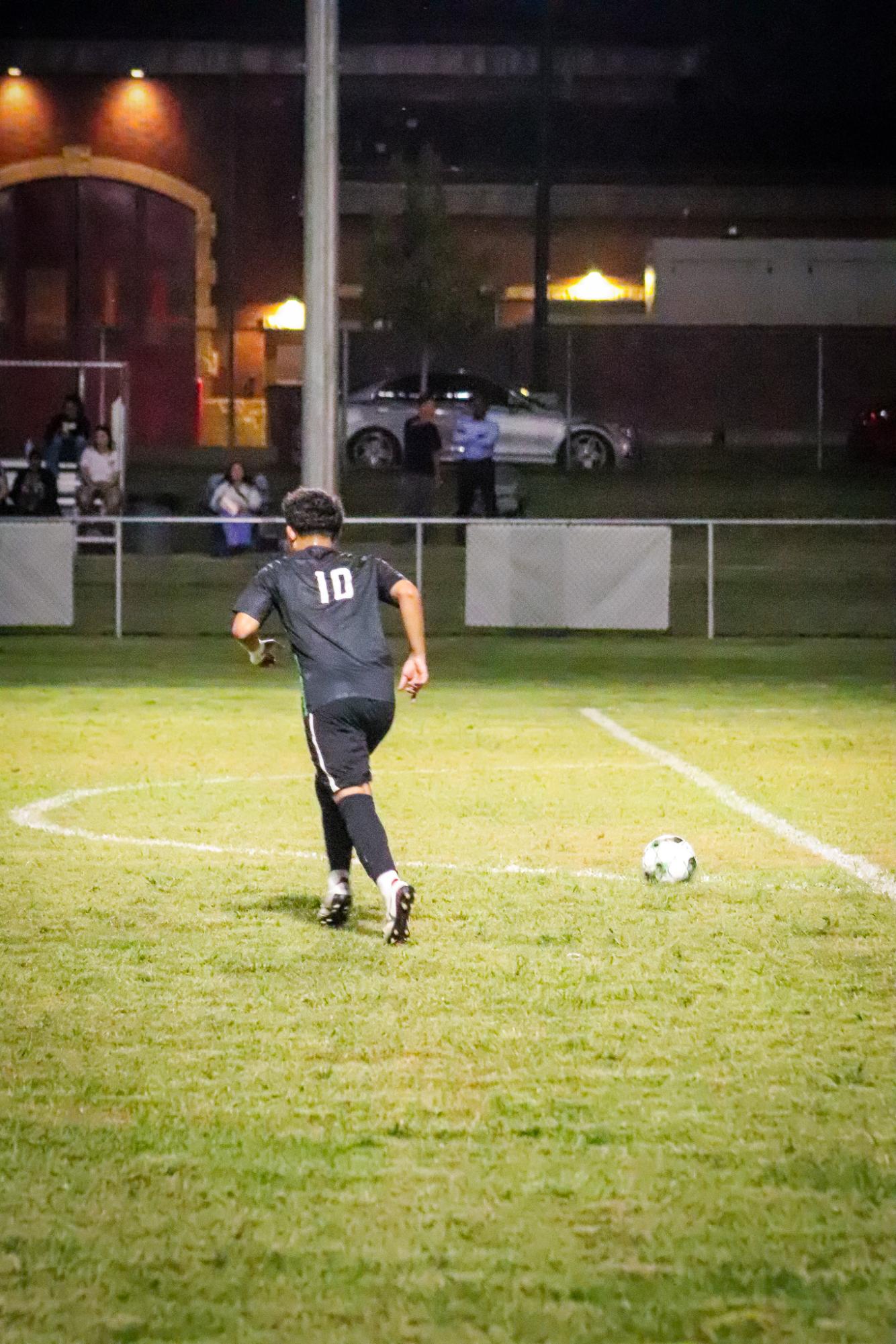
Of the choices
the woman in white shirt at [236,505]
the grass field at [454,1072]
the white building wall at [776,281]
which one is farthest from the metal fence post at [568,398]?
the grass field at [454,1072]

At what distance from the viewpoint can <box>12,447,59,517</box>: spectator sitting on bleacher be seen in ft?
89.1

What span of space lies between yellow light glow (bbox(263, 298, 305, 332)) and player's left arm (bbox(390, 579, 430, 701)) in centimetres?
3263

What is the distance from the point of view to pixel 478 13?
1751 inches

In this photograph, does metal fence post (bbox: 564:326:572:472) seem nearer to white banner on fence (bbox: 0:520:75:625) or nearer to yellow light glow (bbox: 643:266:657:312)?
yellow light glow (bbox: 643:266:657:312)

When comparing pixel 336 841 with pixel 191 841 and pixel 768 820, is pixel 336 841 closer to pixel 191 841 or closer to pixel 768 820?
pixel 191 841

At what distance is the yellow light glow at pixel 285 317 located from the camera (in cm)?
4047

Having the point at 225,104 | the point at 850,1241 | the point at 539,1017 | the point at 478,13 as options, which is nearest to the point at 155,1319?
the point at 850,1241

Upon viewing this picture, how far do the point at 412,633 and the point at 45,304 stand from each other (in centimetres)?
3416

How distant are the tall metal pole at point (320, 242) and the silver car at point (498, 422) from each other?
58.6 feet

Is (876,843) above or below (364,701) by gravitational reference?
below

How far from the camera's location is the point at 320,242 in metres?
16.1

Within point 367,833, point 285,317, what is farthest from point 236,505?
point 367,833

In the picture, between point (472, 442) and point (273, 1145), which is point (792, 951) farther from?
point (472, 442)

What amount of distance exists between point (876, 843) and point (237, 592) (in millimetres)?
15710
